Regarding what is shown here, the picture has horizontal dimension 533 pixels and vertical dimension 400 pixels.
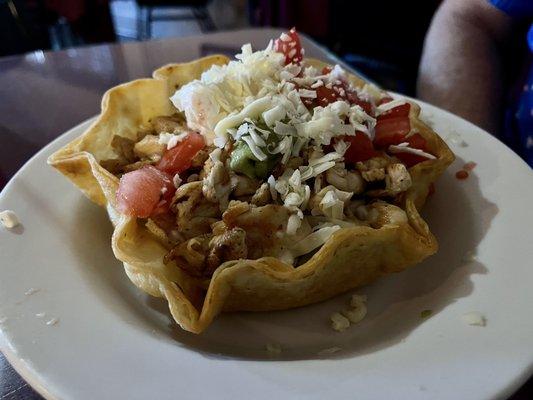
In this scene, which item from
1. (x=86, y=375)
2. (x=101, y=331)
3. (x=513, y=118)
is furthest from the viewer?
(x=513, y=118)

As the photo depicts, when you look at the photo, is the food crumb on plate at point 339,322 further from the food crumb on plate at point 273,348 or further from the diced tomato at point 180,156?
the diced tomato at point 180,156

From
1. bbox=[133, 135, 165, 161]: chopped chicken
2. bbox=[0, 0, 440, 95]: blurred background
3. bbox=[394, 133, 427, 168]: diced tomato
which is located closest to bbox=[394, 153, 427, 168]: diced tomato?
bbox=[394, 133, 427, 168]: diced tomato

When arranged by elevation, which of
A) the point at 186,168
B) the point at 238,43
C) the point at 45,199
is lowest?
the point at 238,43

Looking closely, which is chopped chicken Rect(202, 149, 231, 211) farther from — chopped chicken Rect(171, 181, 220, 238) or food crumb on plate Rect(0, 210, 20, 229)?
food crumb on plate Rect(0, 210, 20, 229)

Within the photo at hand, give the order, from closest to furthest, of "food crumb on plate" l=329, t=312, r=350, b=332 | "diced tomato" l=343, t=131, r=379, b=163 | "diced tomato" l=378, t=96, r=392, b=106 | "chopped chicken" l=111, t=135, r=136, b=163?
"food crumb on plate" l=329, t=312, r=350, b=332 < "diced tomato" l=343, t=131, r=379, b=163 < "chopped chicken" l=111, t=135, r=136, b=163 < "diced tomato" l=378, t=96, r=392, b=106

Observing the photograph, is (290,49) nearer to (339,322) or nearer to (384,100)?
(384,100)

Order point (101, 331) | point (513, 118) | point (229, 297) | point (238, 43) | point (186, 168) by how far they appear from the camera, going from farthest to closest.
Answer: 1. point (238, 43)
2. point (513, 118)
3. point (186, 168)
4. point (229, 297)
5. point (101, 331)

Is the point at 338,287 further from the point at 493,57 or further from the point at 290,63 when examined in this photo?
the point at 493,57

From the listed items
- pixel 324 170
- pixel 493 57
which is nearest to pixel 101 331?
pixel 324 170
